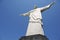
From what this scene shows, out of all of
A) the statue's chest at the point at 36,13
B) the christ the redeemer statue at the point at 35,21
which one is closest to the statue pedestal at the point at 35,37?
the christ the redeemer statue at the point at 35,21

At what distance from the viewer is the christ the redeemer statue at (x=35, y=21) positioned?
21.9 meters

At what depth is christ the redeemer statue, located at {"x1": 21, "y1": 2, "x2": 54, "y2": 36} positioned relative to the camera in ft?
71.9

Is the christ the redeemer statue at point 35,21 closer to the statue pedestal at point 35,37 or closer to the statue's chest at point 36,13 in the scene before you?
the statue's chest at point 36,13

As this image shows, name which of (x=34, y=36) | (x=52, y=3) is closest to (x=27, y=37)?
(x=34, y=36)

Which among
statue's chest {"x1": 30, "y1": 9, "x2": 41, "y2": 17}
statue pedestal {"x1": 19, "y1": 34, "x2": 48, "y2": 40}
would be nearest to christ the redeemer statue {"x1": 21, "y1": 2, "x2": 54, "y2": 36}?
statue's chest {"x1": 30, "y1": 9, "x2": 41, "y2": 17}

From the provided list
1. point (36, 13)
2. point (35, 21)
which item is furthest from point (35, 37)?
point (36, 13)

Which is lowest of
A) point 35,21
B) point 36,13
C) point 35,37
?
point 35,37

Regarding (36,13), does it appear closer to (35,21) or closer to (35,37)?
(35,21)

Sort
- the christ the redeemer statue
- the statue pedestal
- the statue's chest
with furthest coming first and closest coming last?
the statue's chest < the christ the redeemer statue < the statue pedestal

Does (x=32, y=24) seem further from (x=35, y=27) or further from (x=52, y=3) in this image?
(x=52, y=3)

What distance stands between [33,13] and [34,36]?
2.81 m

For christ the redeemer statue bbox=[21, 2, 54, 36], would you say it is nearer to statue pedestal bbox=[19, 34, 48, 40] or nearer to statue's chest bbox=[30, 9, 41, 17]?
statue's chest bbox=[30, 9, 41, 17]

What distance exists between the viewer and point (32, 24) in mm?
22484

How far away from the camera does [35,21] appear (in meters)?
22.6
